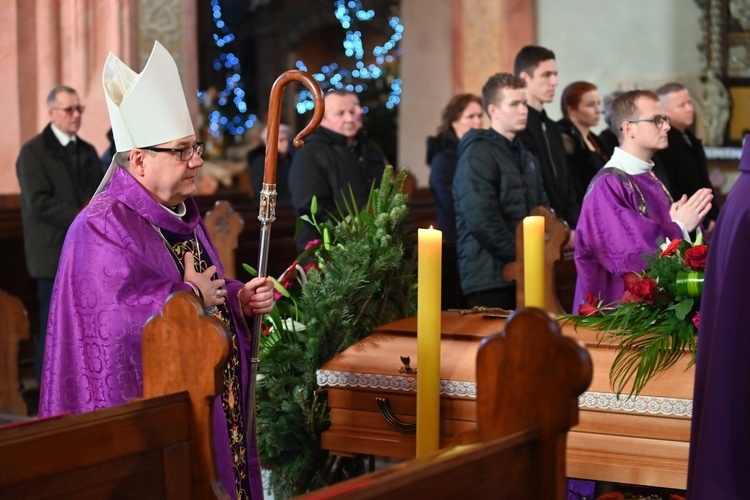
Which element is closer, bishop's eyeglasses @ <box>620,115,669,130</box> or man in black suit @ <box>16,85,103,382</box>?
bishop's eyeglasses @ <box>620,115,669,130</box>

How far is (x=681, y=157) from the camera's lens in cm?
645

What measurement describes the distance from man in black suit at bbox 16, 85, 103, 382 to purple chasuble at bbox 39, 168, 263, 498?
3.53 metres

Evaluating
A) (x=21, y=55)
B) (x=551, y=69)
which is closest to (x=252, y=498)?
(x=551, y=69)

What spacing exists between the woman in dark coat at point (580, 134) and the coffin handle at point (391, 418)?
133 inches

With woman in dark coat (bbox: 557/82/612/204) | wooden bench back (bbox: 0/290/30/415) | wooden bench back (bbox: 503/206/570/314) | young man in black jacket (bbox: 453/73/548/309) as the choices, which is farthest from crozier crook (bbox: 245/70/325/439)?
wooden bench back (bbox: 0/290/30/415)

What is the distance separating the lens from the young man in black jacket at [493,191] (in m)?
5.46

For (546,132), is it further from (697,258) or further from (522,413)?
(522,413)

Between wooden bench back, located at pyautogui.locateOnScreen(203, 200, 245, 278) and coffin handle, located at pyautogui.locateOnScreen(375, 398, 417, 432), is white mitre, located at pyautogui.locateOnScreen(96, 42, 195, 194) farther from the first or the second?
wooden bench back, located at pyautogui.locateOnScreen(203, 200, 245, 278)

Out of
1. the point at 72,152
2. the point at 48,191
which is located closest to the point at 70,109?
the point at 72,152

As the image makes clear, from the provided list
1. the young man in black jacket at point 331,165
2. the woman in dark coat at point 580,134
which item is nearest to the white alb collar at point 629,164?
the young man in black jacket at point 331,165

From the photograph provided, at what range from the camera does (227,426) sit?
3182 mm

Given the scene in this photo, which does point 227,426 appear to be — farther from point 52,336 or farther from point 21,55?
point 21,55

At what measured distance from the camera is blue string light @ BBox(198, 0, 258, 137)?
59.5 ft

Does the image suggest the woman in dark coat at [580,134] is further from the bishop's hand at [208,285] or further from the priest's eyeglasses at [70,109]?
the bishop's hand at [208,285]
